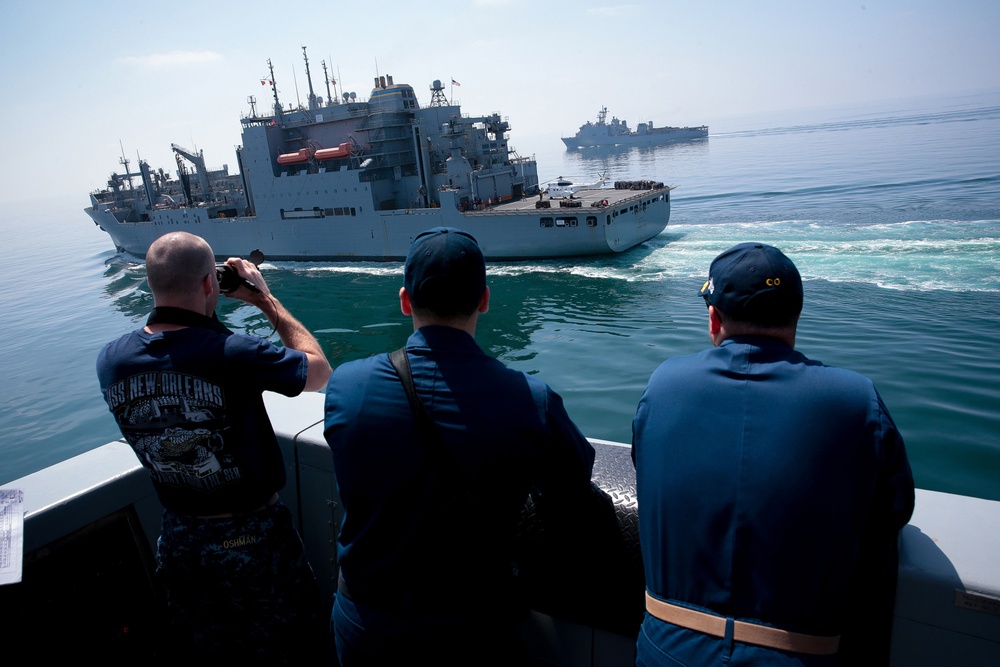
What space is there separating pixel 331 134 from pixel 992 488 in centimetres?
3124

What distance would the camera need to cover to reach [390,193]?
30219 millimetres

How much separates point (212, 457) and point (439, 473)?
1.06 metres

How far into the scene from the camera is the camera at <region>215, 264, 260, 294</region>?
262cm

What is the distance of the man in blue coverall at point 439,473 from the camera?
1.62 metres

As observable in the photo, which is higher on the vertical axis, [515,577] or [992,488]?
[515,577]

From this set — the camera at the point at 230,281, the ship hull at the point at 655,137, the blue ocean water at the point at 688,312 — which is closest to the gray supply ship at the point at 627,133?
the ship hull at the point at 655,137

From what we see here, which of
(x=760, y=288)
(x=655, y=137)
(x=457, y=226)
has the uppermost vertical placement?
(x=655, y=137)

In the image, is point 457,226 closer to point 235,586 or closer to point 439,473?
point 235,586

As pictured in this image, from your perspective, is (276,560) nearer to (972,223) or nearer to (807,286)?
(807,286)

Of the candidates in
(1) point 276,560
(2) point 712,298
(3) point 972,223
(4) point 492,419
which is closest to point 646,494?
(4) point 492,419

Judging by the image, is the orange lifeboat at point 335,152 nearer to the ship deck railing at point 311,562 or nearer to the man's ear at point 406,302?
the ship deck railing at point 311,562

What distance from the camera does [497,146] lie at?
31625mm

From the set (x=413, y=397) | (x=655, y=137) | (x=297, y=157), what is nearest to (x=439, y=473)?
(x=413, y=397)

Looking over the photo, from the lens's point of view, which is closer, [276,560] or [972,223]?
[276,560]
